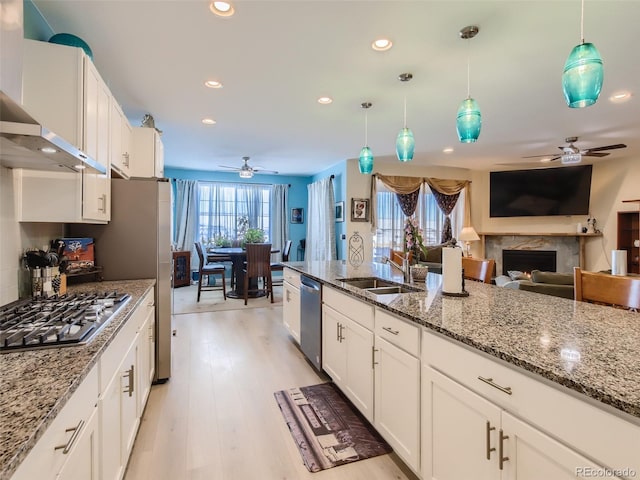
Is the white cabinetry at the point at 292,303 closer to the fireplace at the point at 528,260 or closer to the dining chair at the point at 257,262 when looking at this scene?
the dining chair at the point at 257,262

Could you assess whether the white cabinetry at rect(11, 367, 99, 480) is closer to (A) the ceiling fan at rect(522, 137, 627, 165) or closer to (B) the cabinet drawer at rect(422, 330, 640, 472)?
(B) the cabinet drawer at rect(422, 330, 640, 472)

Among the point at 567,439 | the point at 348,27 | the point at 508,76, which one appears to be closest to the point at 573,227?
the point at 508,76

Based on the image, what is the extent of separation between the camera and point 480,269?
2.91 meters

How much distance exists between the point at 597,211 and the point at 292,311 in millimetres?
6553

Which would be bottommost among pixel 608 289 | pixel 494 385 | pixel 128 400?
pixel 128 400

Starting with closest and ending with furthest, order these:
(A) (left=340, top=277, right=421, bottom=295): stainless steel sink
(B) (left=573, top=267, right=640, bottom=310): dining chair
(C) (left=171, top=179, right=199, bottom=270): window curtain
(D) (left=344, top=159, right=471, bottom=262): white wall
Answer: (B) (left=573, top=267, right=640, bottom=310): dining chair, (A) (left=340, top=277, right=421, bottom=295): stainless steel sink, (D) (left=344, top=159, right=471, bottom=262): white wall, (C) (left=171, top=179, right=199, bottom=270): window curtain

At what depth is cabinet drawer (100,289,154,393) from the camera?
1.26 m

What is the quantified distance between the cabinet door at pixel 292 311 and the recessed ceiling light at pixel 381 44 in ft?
7.35

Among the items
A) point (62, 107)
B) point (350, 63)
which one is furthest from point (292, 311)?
point (62, 107)

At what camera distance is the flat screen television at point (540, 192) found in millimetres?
6384

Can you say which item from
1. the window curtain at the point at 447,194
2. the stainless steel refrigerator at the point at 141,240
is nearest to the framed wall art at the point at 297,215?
the window curtain at the point at 447,194

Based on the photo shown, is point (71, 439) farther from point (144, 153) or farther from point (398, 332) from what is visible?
point (144, 153)

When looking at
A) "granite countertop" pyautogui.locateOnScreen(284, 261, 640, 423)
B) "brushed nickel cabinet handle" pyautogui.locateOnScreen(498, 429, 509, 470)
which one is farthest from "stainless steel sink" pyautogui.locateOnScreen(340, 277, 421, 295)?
"brushed nickel cabinet handle" pyautogui.locateOnScreen(498, 429, 509, 470)

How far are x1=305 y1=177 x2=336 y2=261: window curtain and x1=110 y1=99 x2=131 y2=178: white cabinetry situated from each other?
4164 millimetres
